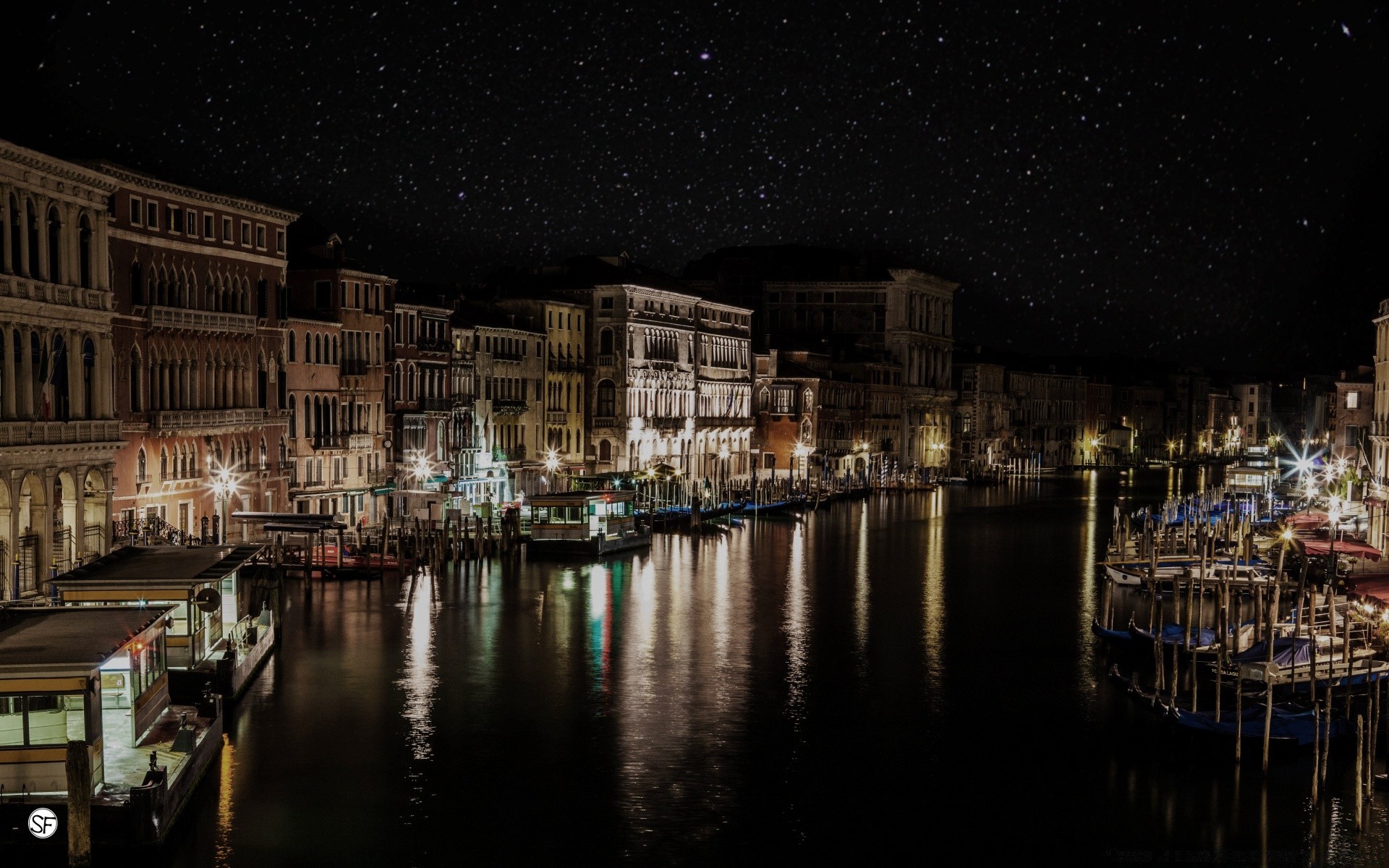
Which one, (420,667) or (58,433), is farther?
(58,433)

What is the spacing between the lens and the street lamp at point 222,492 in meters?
35.9

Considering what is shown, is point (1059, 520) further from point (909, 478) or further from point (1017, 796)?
point (1017, 796)

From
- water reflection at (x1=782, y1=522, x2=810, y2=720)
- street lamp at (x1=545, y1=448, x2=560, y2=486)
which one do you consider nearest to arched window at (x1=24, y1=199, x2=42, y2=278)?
water reflection at (x1=782, y1=522, x2=810, y2=720)

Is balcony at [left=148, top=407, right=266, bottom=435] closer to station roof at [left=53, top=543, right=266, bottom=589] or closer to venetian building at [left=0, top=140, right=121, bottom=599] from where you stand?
venetian building at [left=0, top=140, right=121, bottom=599]

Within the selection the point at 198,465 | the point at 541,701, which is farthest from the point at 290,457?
the point at 541,701

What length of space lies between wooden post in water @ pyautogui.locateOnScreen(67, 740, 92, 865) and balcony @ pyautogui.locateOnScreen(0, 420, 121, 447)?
1171 cm

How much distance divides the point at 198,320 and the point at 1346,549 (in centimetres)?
2520

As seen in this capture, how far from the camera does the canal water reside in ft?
57.5

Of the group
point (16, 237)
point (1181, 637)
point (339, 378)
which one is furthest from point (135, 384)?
point (1181, 637)

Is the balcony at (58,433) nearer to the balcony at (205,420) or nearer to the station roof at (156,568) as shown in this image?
the station roof at (156,568)

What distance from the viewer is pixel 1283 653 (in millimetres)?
23688

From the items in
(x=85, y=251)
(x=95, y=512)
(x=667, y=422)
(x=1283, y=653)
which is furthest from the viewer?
(x=667, y=422)

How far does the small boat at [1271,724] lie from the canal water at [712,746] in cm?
32

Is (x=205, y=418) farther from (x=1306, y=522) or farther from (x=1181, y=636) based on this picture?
(x=1306, y=522)
